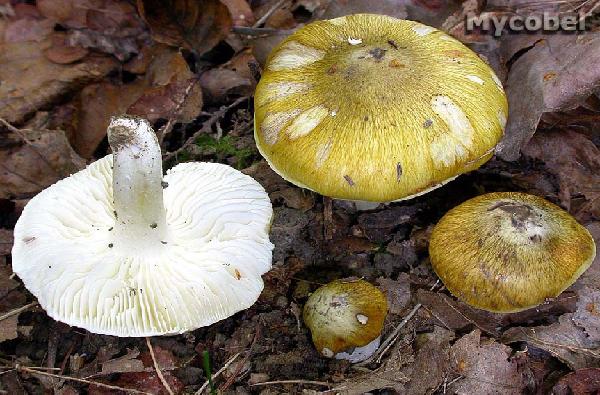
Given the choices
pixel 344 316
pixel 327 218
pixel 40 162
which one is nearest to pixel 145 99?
pixel 40 162

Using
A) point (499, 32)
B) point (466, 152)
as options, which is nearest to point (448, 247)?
point (466, 152)

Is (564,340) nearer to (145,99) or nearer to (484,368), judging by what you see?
(484,368)

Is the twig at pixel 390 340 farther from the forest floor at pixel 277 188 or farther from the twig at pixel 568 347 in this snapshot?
the twig at pixel 568 347

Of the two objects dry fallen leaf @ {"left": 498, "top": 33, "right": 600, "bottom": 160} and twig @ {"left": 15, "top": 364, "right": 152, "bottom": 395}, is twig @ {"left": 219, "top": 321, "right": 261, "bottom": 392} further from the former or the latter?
dry fallen leaf @ {"left": 498, "top": 33, "right": 600, "bottom": 160}

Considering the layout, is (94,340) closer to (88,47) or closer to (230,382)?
(230,382)

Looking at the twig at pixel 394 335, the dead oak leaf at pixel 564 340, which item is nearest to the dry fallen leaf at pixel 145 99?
the twig at pixel 394 335

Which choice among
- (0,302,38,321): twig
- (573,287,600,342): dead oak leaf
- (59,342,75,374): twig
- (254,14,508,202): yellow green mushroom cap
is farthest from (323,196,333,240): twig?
(0,302,38,321): twig
